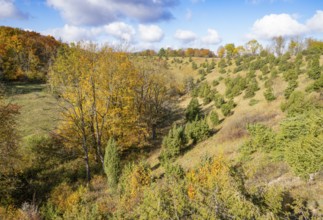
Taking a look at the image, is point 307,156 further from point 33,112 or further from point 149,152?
point 33,112

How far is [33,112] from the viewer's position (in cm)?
4016

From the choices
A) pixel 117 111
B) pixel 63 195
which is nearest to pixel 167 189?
pixel 63 195

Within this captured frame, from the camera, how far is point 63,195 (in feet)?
51.7

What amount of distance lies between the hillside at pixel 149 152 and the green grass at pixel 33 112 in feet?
1.53

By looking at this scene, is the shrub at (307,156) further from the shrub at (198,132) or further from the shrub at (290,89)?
the shrub at (290,89)

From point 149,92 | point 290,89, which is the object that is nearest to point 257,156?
point 290,89

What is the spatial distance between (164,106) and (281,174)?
1058 inches

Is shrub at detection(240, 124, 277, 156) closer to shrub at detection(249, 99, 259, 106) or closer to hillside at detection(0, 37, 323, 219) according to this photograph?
hillside at detection(0, 37, 323, 219)

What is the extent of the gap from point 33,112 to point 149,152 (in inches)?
1023

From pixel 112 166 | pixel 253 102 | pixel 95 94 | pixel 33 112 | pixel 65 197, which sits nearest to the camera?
pixel 65 197

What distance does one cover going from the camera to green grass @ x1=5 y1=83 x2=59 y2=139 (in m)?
30.5

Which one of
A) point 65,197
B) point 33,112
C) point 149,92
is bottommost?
point 65,197

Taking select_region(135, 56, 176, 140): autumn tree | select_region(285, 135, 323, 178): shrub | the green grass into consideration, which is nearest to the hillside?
select_region(285, 135, 323, 178): shrub

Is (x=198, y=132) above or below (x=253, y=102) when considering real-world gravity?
below
